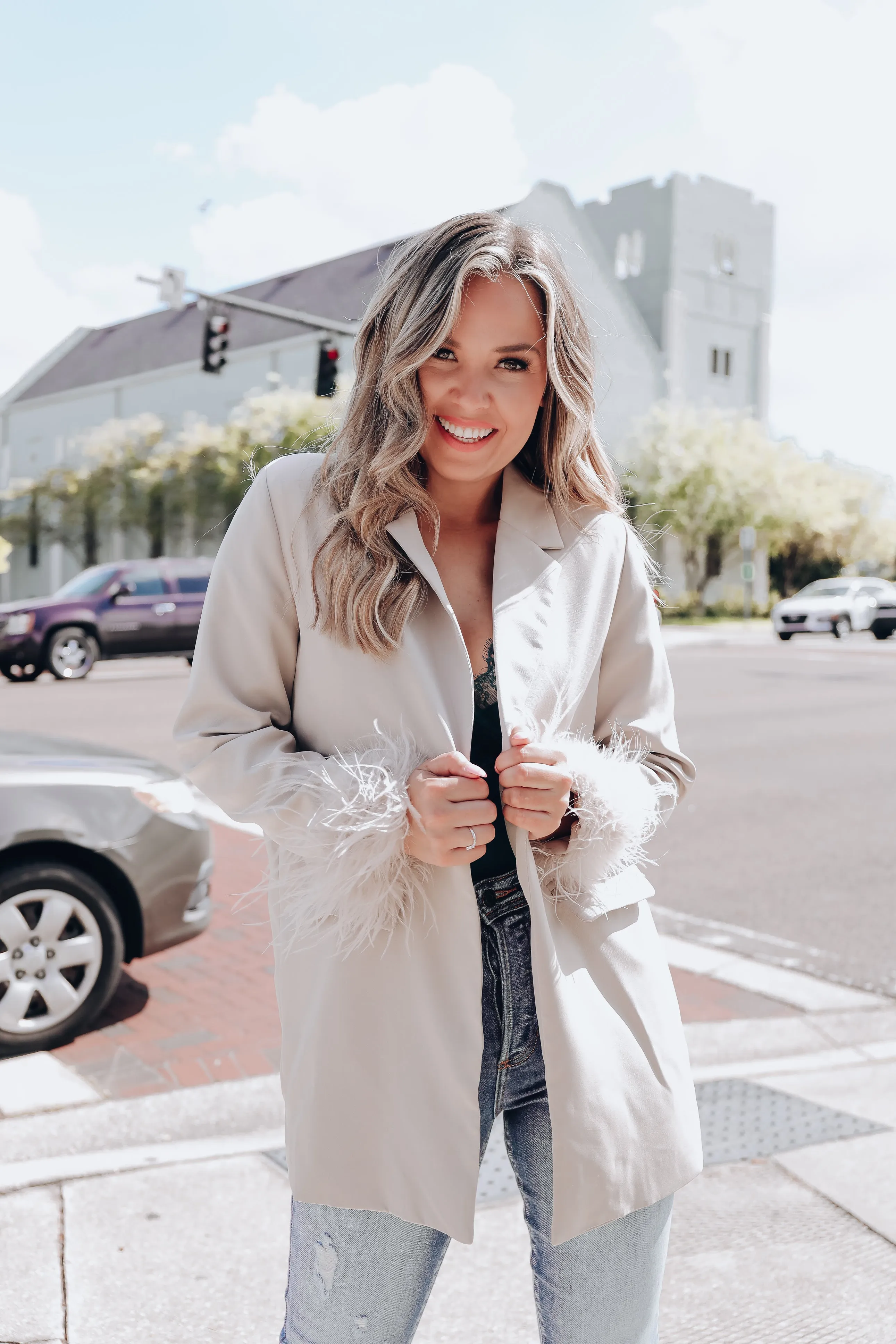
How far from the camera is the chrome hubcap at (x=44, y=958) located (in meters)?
4.04

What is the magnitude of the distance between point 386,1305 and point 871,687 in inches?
666

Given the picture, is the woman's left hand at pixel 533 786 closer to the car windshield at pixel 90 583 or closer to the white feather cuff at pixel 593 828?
the white feather cuff at pixel 593 828

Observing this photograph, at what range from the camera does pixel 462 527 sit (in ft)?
6.11

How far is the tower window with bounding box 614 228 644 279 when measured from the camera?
1703 inches

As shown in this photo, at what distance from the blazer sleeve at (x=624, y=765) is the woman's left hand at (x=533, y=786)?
61 mm

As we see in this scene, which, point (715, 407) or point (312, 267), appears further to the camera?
point (312, 267)

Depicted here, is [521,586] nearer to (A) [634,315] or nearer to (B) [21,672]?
(B) [21,672]

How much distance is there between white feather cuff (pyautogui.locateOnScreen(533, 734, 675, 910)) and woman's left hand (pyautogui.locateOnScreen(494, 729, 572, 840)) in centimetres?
7

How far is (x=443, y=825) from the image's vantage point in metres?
1.53

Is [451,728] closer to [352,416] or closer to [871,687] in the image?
[352,416]

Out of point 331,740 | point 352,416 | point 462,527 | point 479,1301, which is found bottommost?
point 479,1301

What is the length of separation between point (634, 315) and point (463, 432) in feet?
138

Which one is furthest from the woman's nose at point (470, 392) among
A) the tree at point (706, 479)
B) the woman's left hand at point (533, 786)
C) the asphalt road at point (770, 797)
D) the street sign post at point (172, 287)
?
the tree at point (706, 479)

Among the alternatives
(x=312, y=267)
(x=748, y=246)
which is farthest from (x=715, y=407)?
(x=312, y=267)
